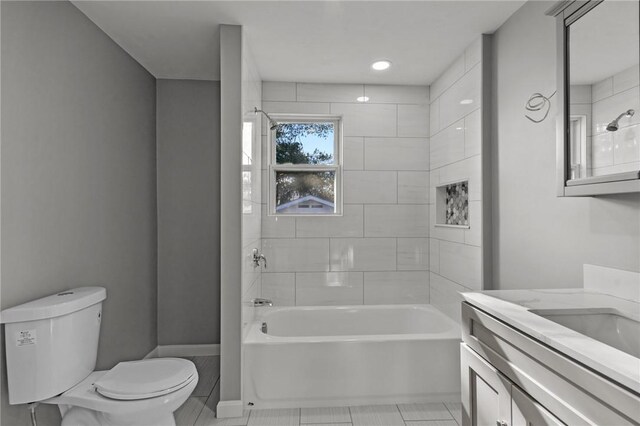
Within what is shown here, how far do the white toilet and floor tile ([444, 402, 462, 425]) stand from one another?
62.3 inches

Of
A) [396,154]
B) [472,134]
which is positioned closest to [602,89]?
[472,134]

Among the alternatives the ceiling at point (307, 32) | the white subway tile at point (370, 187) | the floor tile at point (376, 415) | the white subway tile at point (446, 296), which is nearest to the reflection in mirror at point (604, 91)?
the ceiling at point (307, 32)

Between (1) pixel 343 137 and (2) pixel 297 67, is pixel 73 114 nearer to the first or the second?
(2) pixel 297 67

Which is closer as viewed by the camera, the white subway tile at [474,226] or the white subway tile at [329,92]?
the white subway tile at [474,226]

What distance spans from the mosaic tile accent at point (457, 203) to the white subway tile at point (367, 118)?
0.73m

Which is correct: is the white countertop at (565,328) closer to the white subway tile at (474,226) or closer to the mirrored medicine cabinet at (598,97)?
the mirrored medicine cabinet at (598,97)

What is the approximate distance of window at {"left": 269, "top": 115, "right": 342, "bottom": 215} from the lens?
3.42 metres

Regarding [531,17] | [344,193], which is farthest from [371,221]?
[531,17]

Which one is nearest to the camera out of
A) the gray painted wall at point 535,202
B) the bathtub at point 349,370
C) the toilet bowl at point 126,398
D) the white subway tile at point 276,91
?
the gray painted wall at point 535,202

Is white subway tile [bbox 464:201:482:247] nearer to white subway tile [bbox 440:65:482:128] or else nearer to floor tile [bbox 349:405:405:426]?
white subway tile [bbox 440:65:482:128]

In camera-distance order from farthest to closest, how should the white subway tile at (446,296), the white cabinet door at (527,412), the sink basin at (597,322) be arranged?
the white subway tile at (446,296) < the sink basin at (597,322) < the white cabinet door at (527,412)

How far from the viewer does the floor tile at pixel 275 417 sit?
89.1 inches

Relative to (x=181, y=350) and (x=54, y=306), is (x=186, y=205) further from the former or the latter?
(x=54, y=306)

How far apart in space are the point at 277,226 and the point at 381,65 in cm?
158
